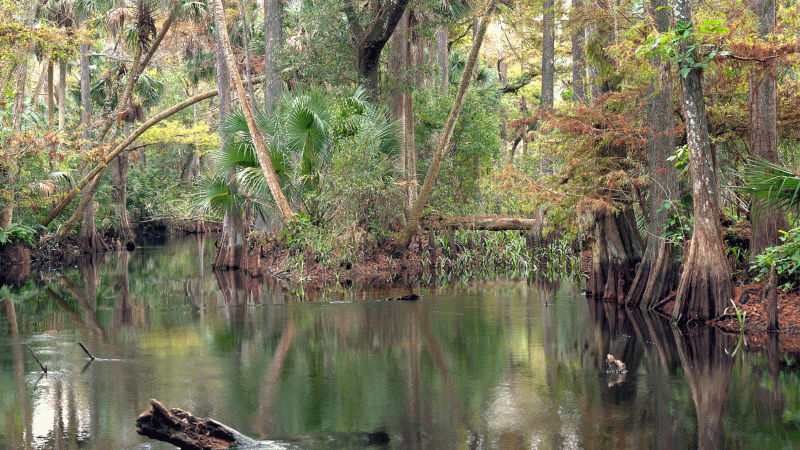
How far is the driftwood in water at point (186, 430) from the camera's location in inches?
209

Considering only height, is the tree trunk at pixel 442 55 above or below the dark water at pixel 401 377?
above

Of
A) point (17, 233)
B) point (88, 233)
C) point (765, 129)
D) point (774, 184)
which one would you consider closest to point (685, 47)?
point (765, 129)

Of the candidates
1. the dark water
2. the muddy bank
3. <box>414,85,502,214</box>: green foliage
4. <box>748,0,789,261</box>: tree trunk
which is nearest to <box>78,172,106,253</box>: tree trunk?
the muddy bank

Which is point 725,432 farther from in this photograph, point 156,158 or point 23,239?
point 156,158

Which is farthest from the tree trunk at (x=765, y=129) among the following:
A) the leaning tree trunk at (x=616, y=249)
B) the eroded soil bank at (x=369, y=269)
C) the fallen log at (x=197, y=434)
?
the fallen log at (x=197, y=434)

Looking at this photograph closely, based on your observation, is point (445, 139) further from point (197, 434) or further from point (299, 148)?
point (197, 434)

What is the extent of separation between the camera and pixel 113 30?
25516 millimetres

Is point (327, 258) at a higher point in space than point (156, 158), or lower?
lower

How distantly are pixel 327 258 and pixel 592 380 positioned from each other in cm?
1076

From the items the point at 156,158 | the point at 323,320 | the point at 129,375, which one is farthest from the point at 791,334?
the point at 156,158

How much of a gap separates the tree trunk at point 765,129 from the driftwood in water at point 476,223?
336 inches

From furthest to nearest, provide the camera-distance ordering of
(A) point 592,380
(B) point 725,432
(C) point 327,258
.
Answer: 1. (C) point 327,258
2. (A) point 592,380
3. (B) point 725,432

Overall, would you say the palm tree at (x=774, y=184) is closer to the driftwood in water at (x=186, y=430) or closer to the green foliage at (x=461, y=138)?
the driftwood in water at (x=186, y=430)

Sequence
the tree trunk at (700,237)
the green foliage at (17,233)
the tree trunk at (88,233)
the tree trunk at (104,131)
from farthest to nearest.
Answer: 1. the tree trunk at (88,233)
2. the tree trunk at (104,131)
3. the green foliage at (17,233)
4. the tree trunk at (700,237)
